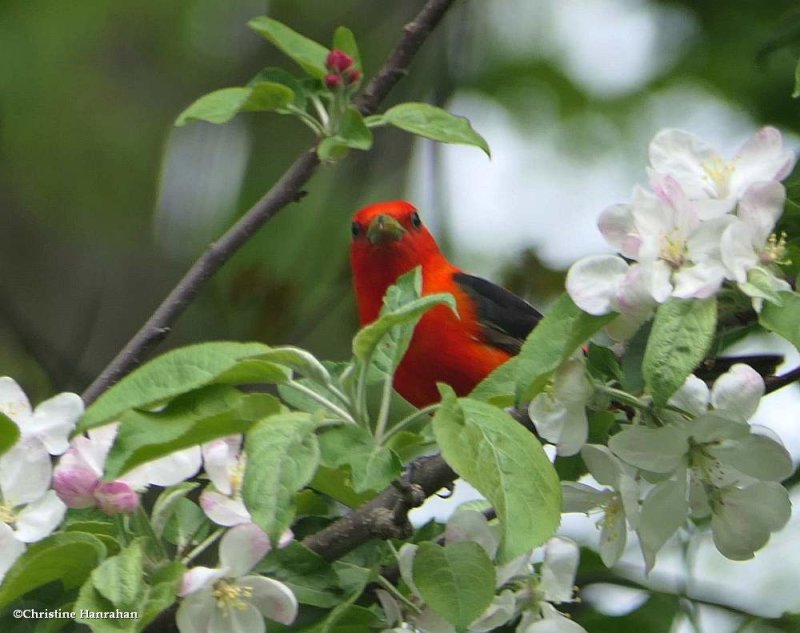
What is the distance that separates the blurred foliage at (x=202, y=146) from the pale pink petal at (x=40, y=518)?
A: 2.44 meters

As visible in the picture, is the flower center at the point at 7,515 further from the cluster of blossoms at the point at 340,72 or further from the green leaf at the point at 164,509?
the cluster of blossoms at the point at 340,72

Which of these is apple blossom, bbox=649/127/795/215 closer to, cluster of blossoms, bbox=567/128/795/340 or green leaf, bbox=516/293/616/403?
cluster of blossoms, bbox=567/128/795/340

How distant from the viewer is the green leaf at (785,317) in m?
1.67

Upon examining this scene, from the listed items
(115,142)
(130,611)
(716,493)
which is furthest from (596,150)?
(130,611)

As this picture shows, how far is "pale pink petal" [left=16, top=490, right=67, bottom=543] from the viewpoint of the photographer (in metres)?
1.94

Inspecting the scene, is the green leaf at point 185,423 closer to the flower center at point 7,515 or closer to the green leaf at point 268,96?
the flower center at point 7,515

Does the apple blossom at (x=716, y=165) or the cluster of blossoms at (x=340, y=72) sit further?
the cluster of blossoms at (x=340, y=72)

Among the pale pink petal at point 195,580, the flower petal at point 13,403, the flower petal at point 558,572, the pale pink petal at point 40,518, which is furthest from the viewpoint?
the flower petal at point 558,572

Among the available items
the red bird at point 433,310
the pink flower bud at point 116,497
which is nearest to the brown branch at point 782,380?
the pink flower bud at point 116,497

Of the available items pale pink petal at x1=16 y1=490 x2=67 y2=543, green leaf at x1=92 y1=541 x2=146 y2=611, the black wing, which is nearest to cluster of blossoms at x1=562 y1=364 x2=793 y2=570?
green leaf at x1=92 y1=541 x2=146 y2=611

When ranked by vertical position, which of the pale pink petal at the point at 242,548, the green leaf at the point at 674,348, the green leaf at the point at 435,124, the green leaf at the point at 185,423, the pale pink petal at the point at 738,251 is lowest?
the pale pink petal at the point at 242,548

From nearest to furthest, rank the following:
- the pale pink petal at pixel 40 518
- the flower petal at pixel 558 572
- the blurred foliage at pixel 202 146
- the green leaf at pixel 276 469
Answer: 1. the green leaf at pixel 276 469
2. the pale pink petal at pixel 40 518
3. the flower petal at pixel 558 572
4. the blurred foliage at pixel 202 146

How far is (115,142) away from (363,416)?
4.60 metres

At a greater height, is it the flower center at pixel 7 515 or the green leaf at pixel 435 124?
the green leaf at pixel 435 124
